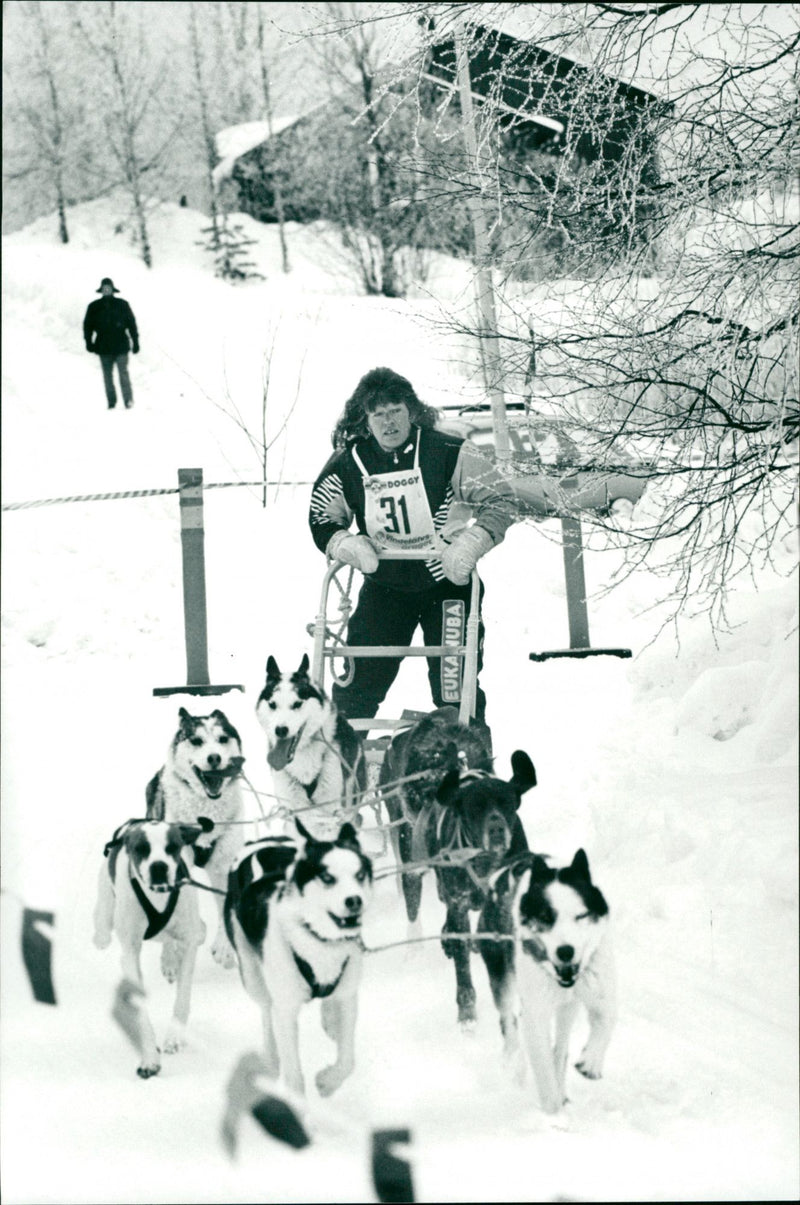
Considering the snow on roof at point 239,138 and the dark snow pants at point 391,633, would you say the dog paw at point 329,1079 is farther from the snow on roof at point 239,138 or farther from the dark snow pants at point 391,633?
the snow on roof at point 239,138

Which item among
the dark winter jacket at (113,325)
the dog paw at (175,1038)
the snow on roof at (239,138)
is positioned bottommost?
the dog paw at (175,1038)

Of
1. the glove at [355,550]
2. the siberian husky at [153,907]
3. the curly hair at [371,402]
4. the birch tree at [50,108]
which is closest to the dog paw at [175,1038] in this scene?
the siberian husky at [153,907]

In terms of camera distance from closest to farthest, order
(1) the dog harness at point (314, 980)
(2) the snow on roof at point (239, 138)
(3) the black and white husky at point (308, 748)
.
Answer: (1) the dog harness at point (314, 980)
(3) the black and white husky at point (308, 748)
(2) the snow on roof at point (239, 138)

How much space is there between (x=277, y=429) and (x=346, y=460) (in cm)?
18

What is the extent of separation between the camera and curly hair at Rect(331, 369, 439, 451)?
10.0 feet

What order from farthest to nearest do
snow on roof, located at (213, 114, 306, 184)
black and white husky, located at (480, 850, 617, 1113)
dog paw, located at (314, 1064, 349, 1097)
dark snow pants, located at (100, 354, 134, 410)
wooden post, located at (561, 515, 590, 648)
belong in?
dark snow pants, located at (100, 354, 134, 410) < snow on roof, located at (213, 114, 306, 184) < wooden post, located at (561, 515, 590, 648) < dog paw, located at (314, 1064, 349, 1097) < black and white husky, located at (480, 850, 617, 1113)

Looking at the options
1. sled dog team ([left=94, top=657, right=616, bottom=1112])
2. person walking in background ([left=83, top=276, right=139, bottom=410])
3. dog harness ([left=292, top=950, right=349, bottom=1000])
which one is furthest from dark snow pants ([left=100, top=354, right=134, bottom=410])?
dog harness ([left=292, top=950, right=349, bottom=1000])

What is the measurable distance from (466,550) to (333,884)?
89cm

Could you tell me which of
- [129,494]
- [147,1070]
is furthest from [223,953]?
[129,494]

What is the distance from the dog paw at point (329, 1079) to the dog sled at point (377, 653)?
0.69 m

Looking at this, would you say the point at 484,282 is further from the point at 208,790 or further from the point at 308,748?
the point at 208,790

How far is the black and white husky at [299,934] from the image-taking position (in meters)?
2.49

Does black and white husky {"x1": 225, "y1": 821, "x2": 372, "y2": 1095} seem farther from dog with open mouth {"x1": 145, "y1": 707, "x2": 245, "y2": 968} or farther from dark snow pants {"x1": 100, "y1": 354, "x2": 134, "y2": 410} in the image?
dark snow pants {"x1": 100, "y1": 354, "x2": 134, "y2": 410}

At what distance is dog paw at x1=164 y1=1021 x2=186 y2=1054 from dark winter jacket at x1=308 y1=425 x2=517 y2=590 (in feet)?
3.52
